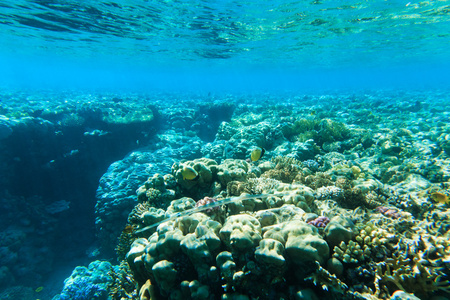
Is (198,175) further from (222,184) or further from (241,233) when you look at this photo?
(241,233)

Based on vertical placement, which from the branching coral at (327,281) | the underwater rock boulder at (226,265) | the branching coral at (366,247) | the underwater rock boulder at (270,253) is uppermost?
the branching coral at (366,247)

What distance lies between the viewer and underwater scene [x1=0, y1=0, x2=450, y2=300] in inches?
103

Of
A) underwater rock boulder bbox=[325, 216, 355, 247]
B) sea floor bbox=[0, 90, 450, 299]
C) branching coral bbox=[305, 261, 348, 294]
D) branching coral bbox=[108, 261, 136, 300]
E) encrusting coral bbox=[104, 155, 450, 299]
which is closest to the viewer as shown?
branching coral bbox=[305, 261, 348, 294]

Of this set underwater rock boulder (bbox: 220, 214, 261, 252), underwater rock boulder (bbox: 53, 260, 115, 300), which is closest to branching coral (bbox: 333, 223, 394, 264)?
underwater rock boulder (bbox: 220, 214, 261, 252)

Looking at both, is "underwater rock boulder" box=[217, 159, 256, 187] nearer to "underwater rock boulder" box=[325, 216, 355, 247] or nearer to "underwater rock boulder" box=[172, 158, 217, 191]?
"underwater rock boulder" box=[172, 158, 217, 191]

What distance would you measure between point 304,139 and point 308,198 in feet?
19.6

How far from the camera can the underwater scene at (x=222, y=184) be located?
8.62ft

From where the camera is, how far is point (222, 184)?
5.48 metres

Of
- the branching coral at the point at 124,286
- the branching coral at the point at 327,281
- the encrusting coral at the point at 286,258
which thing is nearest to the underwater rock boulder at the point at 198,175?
the encrusting coral at the point at 286,258

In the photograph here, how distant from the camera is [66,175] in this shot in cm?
1305

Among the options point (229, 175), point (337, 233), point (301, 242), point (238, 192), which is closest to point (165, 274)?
point (301, 242)

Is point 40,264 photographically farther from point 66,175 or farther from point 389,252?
point 389,252

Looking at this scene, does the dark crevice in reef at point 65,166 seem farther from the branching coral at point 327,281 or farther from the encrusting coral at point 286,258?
the branching coral at point 327,281

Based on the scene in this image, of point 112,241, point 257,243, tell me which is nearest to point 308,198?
point 257,243
